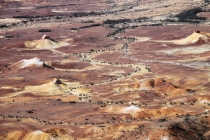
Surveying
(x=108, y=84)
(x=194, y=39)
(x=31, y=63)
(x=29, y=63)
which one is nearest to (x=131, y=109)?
(x=108, y=84)

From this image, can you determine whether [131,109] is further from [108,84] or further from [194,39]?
[194,39]

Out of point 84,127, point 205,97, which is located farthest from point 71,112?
point 205,97

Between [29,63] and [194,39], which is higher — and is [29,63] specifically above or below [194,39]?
below

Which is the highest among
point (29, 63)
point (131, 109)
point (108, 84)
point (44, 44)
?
point (131, 109)

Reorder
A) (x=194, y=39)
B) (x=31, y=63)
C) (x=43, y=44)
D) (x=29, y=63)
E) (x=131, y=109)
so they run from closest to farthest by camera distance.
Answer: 1. (x=131, y=109)
2. (x=31, y=63)
3. (x=29, y=63)
4. (x=194, y=39)
5. (x=43, y=44)

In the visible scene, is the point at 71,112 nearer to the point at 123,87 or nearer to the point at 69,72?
the point at 123,87

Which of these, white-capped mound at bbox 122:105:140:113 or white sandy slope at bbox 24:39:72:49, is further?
white sandy slope at bbox 24:39:72:49

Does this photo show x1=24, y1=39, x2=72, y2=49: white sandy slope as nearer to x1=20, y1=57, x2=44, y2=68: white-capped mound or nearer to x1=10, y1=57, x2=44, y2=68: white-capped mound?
x1=10, y1=57, x2=44, y2=68: white-capped mound

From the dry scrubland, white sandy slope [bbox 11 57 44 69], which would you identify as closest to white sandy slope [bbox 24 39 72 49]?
the dry scrubland

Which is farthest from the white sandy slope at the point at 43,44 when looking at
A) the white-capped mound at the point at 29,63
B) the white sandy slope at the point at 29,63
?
the white sandy slope at the point at 29,63
